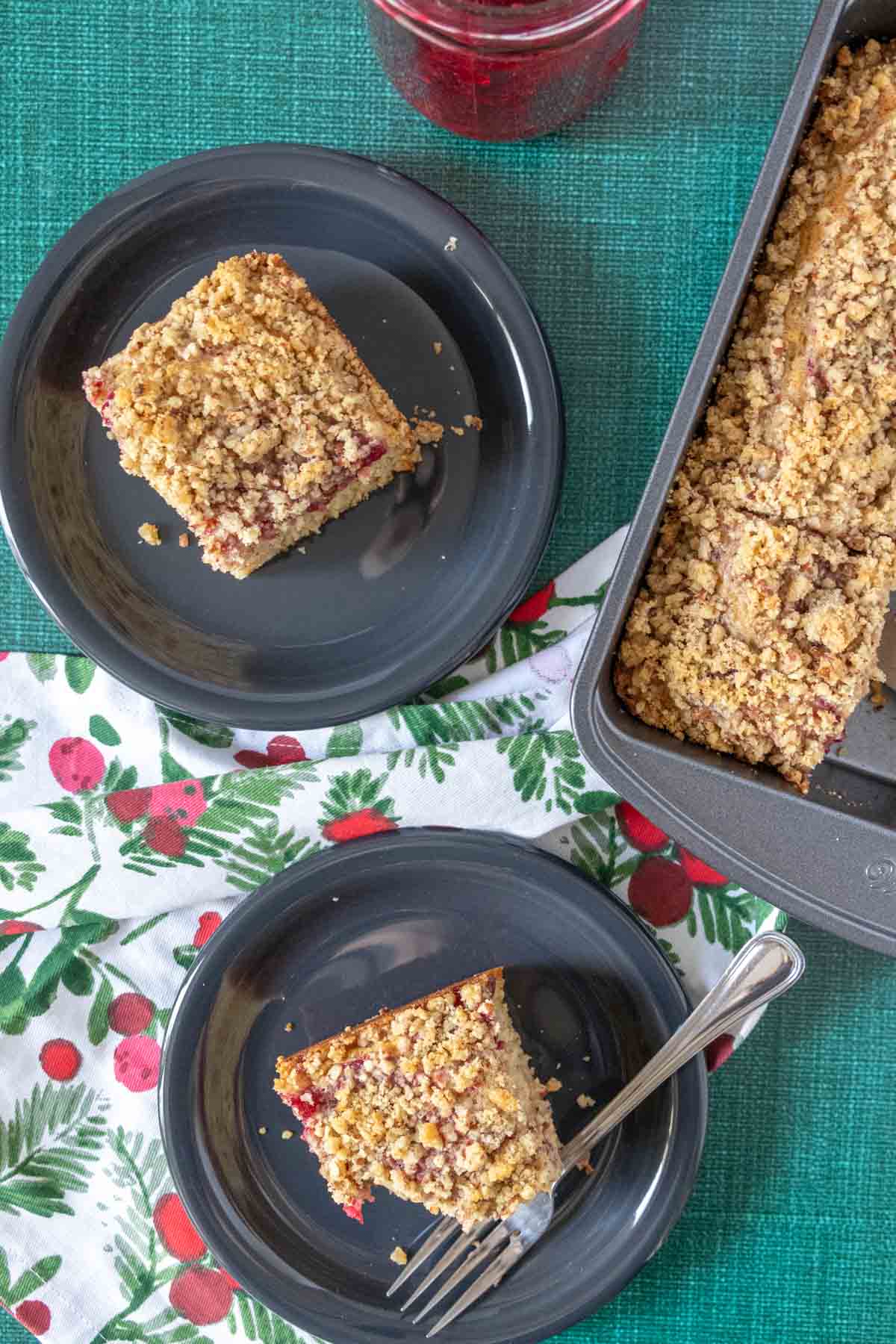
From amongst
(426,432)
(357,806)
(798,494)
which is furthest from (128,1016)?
(798,494)

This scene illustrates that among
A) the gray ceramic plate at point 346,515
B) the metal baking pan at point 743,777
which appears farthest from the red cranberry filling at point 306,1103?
the metal baking pan at point 743,777

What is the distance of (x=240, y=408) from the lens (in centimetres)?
178

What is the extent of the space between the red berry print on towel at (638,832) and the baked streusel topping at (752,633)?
259 millimetres

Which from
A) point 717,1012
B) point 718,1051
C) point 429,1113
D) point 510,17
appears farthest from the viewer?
point 718,1051

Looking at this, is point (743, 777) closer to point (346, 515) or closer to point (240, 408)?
point (346, 515)

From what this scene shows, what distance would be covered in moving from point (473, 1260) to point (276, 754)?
2.80ft

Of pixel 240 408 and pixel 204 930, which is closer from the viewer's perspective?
pixel 240 408

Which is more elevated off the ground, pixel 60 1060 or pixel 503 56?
pixel 503 56

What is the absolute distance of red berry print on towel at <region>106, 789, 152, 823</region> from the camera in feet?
6.40

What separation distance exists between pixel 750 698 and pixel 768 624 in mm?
107

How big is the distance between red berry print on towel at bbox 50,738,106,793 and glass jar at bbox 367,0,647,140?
1175 mm

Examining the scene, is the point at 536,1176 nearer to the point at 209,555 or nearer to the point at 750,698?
the point at 750,698

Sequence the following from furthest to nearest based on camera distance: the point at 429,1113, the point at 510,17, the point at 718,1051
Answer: the point at 718,1051 → the point at 429,1113 → the point at 510,17

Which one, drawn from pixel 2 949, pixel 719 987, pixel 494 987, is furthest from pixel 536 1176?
pixel 2 949
